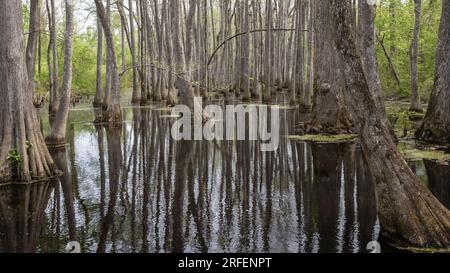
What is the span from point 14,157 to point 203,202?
155 inches

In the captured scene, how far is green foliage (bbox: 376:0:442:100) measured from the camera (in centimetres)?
2767

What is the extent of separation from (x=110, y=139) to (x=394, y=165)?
431 inches

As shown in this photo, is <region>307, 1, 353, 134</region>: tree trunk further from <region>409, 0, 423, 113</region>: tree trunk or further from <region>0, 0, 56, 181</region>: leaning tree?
<region>0, 0, 56, 181</region>: leaning tree

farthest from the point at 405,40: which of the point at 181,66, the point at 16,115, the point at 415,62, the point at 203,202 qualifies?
the point at 16,115

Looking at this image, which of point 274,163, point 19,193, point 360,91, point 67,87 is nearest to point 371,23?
point 274,163

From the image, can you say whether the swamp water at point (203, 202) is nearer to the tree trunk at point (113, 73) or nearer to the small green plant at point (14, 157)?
the small green plant at point (14, 157)

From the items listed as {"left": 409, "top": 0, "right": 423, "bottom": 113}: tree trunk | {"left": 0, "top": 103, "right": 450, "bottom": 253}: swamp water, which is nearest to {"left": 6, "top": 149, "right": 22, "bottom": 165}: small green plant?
{"left": 0, "top": 103, "right": 450, "bottom": 253}: swamp water

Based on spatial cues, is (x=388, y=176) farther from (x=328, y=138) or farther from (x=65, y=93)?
(x=65, y=93)

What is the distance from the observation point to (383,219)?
5.66 m

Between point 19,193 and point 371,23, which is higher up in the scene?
point 371,23

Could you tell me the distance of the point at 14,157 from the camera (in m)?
8.66

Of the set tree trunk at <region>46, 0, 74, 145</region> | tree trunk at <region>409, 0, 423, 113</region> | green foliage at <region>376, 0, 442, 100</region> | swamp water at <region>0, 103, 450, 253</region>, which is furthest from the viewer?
green foliage at <region>376, 0, 442, 100</region>

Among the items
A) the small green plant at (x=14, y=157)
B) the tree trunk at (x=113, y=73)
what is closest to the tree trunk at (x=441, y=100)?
the small green plant at (x=14, y=157)
